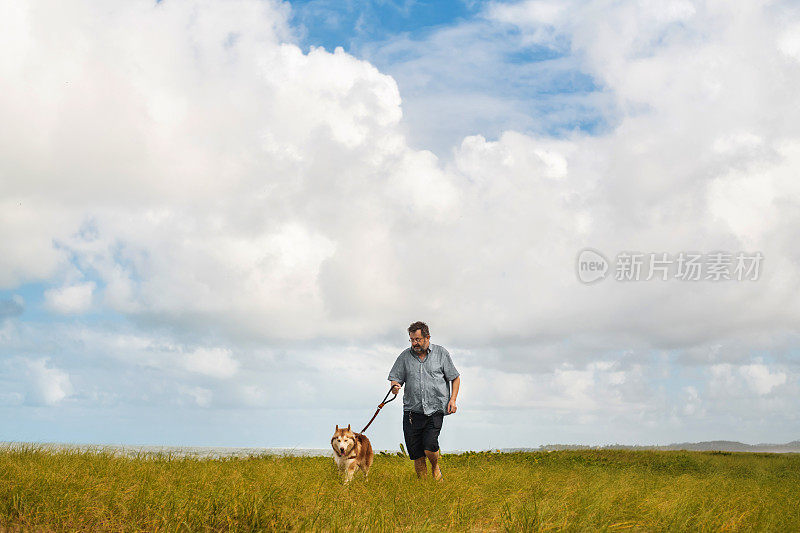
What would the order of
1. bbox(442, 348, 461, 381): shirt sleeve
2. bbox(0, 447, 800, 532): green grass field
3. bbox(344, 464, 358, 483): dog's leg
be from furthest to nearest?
bbox(442, 348, 461, 381): shirt sleeve
bbox(344, 464, 358, 483): dog's leg
bbox(0, 447, 800, 532): green grass field

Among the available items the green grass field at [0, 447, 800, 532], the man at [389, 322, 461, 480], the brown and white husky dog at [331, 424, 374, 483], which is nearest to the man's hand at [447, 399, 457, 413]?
the man at [389, 322, 461, 480]

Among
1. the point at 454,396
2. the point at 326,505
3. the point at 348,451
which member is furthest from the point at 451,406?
the point at 326,505

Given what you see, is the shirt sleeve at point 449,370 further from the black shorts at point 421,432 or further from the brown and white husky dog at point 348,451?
the brown and white husky dog at point 348,451

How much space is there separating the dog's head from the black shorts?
86cm

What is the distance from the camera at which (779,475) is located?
57.1ft

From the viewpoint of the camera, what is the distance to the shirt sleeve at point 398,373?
32.9 feet

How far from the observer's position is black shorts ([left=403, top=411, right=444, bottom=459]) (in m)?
9.74

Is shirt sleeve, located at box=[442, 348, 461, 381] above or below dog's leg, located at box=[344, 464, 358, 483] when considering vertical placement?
above

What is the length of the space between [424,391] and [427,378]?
0.67ft

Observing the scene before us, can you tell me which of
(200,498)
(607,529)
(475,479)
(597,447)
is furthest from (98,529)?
(597,447)

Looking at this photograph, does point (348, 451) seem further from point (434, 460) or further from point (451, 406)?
point (451, 406)

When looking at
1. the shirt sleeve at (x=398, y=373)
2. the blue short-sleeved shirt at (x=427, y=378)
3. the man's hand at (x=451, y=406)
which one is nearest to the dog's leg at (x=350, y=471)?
the blue short-sleeved shirt at (x=427, y=378)

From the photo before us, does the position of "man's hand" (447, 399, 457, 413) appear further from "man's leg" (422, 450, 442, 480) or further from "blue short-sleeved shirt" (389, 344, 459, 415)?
"man's leg" (422, 450, 442, 480)

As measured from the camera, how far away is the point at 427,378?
983 cm
